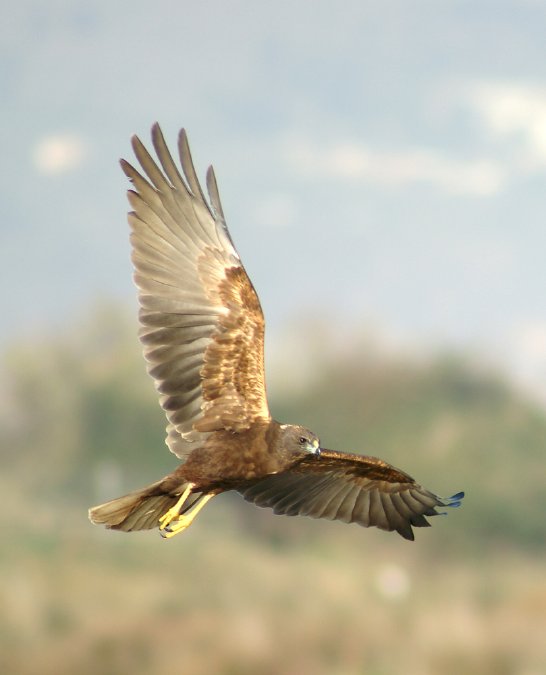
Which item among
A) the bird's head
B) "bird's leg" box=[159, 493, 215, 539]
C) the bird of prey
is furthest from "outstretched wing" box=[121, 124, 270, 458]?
"bird's leg" box=[159, 493, 215, 539]

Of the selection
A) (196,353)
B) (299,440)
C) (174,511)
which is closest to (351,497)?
(299,440)

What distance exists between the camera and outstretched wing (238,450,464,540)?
9688 millimetres

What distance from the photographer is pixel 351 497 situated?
392 inches

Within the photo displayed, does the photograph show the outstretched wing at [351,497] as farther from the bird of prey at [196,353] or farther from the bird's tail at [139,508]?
the bird's tail at [139,508]

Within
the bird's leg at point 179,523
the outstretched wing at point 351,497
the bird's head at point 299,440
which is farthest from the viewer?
the outstretched wing at point 351,497

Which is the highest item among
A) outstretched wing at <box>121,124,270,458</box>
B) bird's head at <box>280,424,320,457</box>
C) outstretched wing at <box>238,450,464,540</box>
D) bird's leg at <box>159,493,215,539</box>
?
outstretched wing at <box>121,124,270,458</box>

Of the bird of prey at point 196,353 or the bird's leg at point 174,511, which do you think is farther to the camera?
the bird of prey at point 196,353

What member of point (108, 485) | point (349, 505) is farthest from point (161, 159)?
point (108, 485)

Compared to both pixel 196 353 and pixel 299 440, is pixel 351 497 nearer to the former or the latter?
pixel 299 440

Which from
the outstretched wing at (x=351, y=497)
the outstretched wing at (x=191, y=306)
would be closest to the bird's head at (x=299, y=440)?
the outstretched wing at (x=191, y=306)

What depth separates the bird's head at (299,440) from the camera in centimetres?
825

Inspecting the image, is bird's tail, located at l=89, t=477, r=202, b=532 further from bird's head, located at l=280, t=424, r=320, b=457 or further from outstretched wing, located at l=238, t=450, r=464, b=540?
outstretched wing, located at l=238, t=450, r=464, b=540

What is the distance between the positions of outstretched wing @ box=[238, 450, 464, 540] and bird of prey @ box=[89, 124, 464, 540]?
0.65m

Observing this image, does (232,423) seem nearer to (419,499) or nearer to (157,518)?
(157,518)
